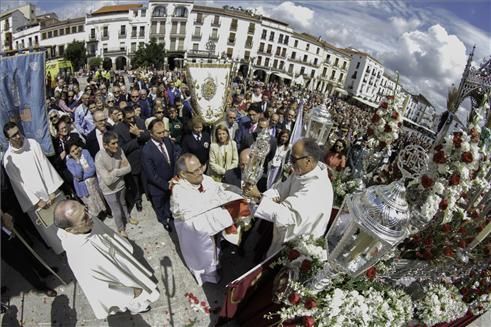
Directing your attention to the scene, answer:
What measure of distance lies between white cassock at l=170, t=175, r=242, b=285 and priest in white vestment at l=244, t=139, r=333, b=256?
1.42 ft

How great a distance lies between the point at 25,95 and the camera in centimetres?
427

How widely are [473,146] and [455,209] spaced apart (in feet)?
2.41

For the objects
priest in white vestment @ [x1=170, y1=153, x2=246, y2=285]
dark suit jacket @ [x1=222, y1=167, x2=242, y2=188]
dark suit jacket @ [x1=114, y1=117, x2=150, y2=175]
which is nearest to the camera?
priest in white vestment @ [x1=170, y1=153, x2=246, y2=285]

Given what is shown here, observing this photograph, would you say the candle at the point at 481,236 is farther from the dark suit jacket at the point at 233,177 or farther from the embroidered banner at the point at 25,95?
the embroidered banner at the point at 25,95

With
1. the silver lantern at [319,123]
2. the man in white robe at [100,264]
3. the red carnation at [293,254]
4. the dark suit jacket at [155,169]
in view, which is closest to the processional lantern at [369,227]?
the red carnation at [293,254]

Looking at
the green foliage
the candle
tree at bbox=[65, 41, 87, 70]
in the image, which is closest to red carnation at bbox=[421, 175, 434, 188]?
the candle

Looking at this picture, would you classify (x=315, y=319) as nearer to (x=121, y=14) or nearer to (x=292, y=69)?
(x=121, y=14)

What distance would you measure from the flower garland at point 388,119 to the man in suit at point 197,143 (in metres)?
3.15

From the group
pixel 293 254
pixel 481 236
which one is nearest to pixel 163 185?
pixel 293 254

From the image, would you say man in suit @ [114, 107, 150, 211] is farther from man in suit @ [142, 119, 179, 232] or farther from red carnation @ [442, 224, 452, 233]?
red carnation @ [442, 224, 452, 233]

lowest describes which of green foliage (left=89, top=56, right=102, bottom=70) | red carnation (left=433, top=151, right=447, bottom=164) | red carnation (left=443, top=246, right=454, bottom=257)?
A: green foliage (left=89, top=56, right=102, bottom=70)

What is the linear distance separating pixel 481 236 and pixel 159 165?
4.48 metres

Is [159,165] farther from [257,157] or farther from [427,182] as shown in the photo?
[427,182]

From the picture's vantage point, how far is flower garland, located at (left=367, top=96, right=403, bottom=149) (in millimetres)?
4516
